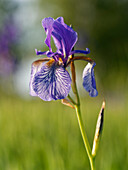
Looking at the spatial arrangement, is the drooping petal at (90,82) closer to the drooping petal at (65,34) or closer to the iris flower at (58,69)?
the iris flower at (58,69)

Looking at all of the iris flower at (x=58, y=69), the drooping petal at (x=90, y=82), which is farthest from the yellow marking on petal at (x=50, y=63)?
the drooping petal at (x=90, y=82)

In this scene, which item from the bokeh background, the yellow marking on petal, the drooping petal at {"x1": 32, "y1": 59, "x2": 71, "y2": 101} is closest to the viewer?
the drooping petal at {"x1": 32, "y1": 59, "x2": 71, "y2": 101}

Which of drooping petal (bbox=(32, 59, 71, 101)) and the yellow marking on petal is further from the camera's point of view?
the yellow marking on petal

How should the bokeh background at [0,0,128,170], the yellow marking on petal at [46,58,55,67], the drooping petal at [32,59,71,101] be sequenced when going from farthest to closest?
the bokeh background at [0,0,128,170] < the yellow marking on petal at [46,58,55,67] < the drooping petal at [32,59,71,101]

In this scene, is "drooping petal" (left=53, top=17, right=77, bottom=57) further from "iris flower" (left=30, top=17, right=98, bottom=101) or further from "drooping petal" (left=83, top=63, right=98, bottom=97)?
"drooping petal" (left=83, top=63, right=98, bottom=97)

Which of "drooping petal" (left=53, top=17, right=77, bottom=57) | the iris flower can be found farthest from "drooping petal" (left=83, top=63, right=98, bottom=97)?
"drooping petal" (left=53, top=17, right=77, bottom=57)

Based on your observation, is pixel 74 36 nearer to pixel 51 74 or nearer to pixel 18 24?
pixel 51 74

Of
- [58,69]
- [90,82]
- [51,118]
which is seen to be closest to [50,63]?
[58,69]

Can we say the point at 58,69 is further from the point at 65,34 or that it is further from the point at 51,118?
the point at 51,118
